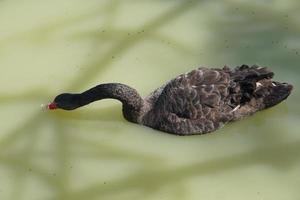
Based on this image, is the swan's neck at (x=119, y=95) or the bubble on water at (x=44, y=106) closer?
the swan's neck at (x=119, y=95)

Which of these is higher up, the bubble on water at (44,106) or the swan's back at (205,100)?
the swan's back at (205,100)

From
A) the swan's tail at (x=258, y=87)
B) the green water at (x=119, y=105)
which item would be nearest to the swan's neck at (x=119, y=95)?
the green water at (x=119, y=105)

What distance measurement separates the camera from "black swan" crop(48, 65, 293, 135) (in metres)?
2.70

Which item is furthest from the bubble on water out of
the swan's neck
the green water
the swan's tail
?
the swan's tail

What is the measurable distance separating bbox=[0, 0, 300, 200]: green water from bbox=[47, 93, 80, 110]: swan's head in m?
0.07

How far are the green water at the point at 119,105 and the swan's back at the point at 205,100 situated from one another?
65 millimetres

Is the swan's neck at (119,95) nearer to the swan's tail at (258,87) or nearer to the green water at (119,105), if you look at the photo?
the green water at (119,105)

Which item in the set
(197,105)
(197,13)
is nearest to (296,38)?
(197,13)

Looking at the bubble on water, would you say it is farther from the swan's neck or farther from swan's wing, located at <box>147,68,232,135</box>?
swan's wing, located at <box>147,68,232,135</box>

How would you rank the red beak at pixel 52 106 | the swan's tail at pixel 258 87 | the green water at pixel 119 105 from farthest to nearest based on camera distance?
the red beak at pixel 52 106 < the swan's tail at pixel 258 87 < the green water at pixel 119 105

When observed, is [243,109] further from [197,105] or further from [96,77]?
[96,77]

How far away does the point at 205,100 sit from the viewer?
106 inches

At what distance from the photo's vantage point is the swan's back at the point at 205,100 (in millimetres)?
2689

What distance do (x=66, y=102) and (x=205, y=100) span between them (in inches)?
25.9
